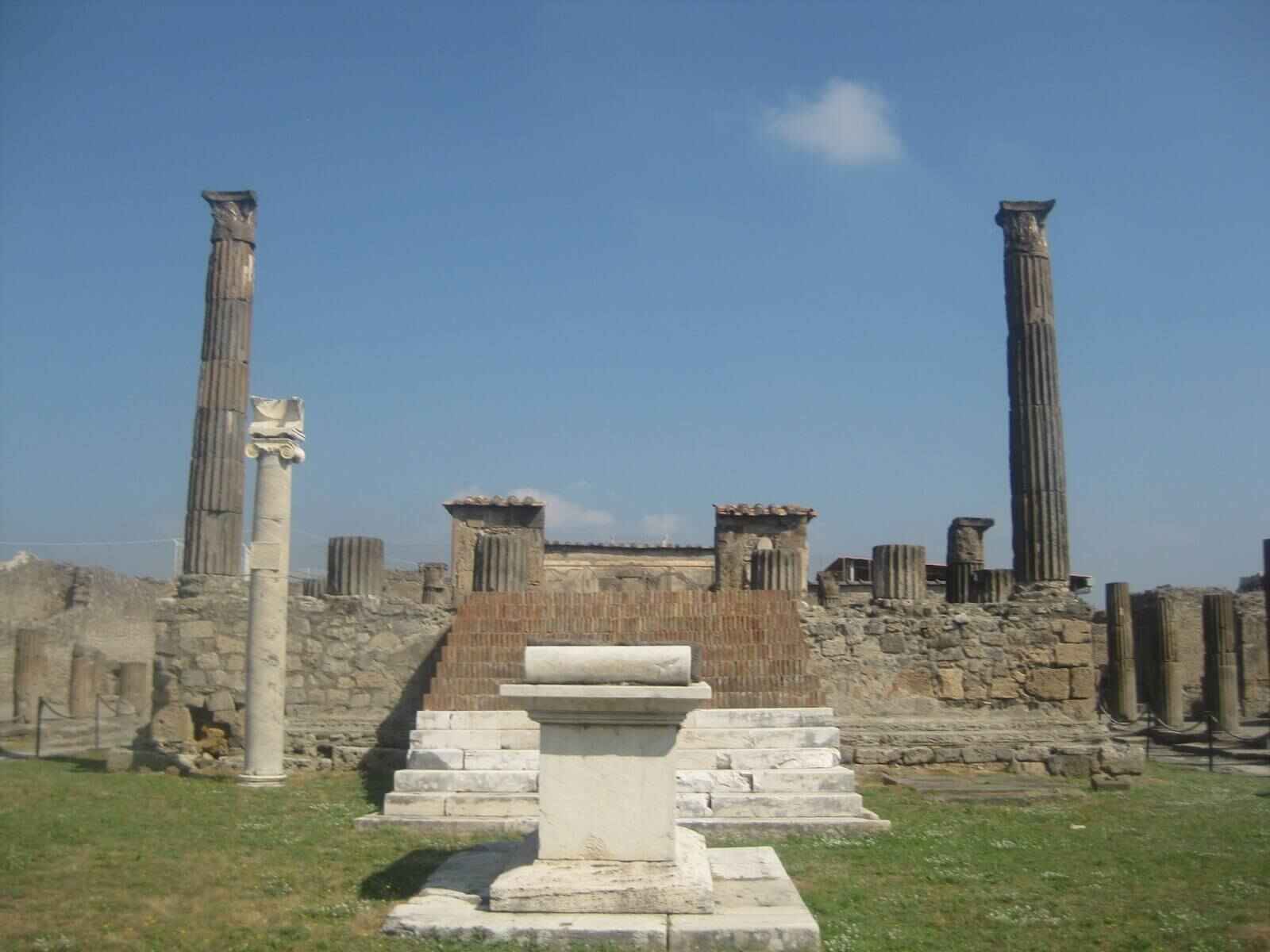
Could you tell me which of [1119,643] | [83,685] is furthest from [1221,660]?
[83,685]

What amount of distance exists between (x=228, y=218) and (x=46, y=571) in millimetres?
18940

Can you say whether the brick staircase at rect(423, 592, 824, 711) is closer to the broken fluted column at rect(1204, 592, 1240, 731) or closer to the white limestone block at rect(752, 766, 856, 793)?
the white limestone block at rect(752, 766, 856, 793)

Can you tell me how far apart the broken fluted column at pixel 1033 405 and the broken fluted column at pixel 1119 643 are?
11.9m

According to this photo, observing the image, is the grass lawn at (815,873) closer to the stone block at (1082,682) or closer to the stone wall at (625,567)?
the stone block at (1082,682)

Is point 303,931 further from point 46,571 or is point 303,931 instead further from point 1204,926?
point 46,571

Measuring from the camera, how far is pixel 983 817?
34.3 ft

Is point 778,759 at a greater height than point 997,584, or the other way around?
point 997,584

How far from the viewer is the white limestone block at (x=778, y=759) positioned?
1058 cm

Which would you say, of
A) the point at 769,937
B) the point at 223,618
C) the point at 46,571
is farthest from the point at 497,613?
the point at 46,571

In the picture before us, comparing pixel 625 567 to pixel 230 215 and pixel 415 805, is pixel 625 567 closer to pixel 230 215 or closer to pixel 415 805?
pixel 230 215

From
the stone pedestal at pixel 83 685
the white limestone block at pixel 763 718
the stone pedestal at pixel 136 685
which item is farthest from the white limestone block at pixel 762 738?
the stone pedestal at pixel 136 685

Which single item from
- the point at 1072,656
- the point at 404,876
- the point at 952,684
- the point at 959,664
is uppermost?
the point at 1072,656

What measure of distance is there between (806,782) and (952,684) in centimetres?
420

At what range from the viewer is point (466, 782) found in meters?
10.3
